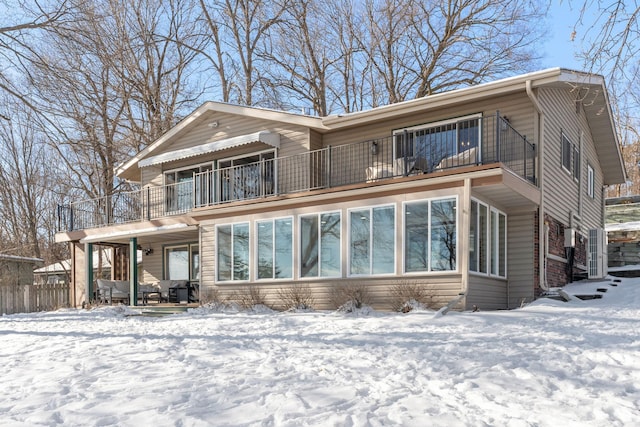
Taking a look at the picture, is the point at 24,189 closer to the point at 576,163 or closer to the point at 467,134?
the point at 467,134

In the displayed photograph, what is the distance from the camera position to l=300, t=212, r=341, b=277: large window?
11938 millimetres

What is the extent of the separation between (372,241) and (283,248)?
7.97ft

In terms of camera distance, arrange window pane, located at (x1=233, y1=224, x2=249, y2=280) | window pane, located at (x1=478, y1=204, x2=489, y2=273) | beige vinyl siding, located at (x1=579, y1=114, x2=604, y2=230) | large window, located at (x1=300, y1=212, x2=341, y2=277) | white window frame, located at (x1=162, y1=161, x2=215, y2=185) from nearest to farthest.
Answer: window pane, located at (x1=478, y1=204, x2=489, y2=273), large window, located at (x1=300, y1=212, x2=341, y2=277), window pane, located at (x1=233, y1=224, x2=249, y2=280), beige vinyl siding, located at (x1=579, y1=114, x2=604, y2=230), white window frame, located at (x1=162, y1=161, x2=215, y2=185)

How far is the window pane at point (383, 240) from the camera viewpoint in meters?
11.1

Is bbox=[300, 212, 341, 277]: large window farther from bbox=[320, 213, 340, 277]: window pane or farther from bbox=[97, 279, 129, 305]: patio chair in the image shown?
bbox=[97, 279, 129, 305]: patio chair

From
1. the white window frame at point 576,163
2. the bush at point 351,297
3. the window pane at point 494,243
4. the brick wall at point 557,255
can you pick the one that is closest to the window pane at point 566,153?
the white window frame at point 576,163

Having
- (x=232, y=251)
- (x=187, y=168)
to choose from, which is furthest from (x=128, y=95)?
(x=232, y=251)

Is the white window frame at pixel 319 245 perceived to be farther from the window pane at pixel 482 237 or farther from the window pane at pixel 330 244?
the window pane at pixel 482 237

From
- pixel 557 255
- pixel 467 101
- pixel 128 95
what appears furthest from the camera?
pixel 128 95

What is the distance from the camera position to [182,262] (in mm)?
17281

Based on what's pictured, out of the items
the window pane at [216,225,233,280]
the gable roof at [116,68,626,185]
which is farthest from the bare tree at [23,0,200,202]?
the window pane at [216,225,233,280]

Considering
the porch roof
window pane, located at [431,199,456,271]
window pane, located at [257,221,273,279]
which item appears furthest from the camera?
the porch roof

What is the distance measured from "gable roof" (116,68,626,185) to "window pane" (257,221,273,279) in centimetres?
297

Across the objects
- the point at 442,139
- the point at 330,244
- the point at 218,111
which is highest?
the point at 218,111
